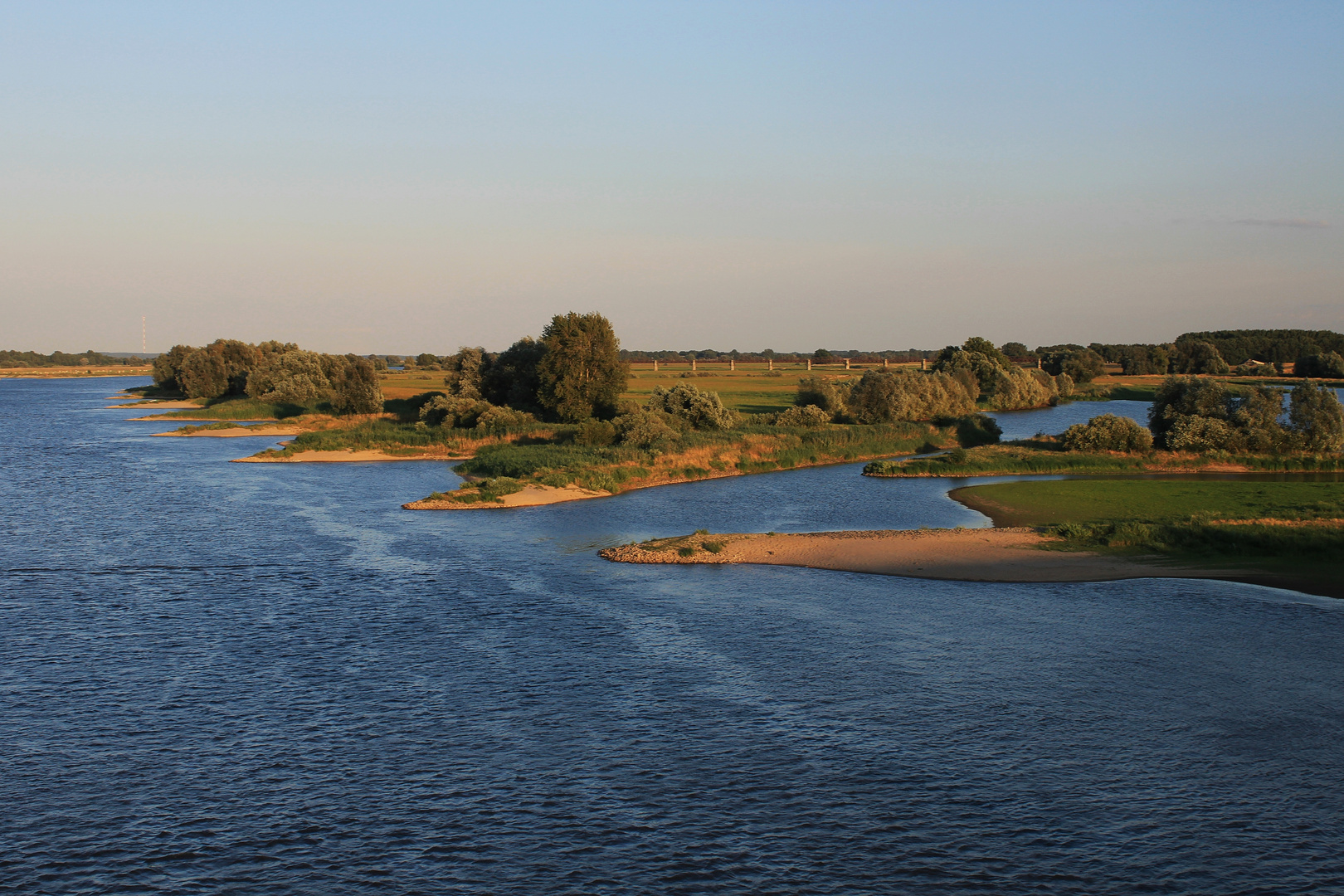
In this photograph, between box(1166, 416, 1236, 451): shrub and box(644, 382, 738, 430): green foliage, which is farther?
box(644, 382, 738, 430): green foliage

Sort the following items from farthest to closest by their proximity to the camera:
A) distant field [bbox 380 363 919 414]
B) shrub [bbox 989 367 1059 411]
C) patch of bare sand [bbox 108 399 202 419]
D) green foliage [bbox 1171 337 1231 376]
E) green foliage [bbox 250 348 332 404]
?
1. green foliage [bbox 1171 337 1231 376]
2. patch of bare sand [bbox 108 399 202 419]
3. shrub [bbox 989 367 1059 411]
4. green foliage [bbox 250 348 332 404]
5. distant field [bbox 380 363 919 414]

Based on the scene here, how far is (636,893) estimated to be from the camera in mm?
16047

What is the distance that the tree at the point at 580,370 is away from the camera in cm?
8556

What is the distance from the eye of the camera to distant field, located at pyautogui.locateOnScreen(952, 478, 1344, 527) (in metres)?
45.4

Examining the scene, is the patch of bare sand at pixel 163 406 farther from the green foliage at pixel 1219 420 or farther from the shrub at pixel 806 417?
the green foliage at pixel 1219 420

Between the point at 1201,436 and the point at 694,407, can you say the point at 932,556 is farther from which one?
the point at 694,407

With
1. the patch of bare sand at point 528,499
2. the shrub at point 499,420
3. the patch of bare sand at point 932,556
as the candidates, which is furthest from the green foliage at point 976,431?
the patch of bare sand at point 932,556

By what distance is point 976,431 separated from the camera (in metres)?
89.0

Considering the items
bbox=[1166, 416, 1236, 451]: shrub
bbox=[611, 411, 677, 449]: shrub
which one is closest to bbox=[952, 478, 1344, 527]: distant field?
bbox=[1166, 416, 1236, 451]: shrub

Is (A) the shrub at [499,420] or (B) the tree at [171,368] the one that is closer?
(A) the shrub at [499,420]

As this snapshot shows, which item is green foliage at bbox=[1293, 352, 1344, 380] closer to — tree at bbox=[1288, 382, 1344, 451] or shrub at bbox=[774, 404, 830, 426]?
tree at bbox=[1288, 382, 1344, 451]

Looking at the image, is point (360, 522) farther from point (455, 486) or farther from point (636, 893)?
point (636, 893)

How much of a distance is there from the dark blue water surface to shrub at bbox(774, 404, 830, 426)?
48.8 m

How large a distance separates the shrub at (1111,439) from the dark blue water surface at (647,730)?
37.2m
